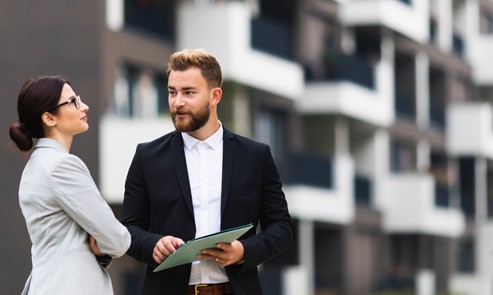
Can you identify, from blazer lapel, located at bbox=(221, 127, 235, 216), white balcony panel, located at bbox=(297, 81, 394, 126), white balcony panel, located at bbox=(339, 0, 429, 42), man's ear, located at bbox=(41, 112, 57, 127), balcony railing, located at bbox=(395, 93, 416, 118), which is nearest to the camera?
man's ear, located at bbox=(41, 112, 57, 127)

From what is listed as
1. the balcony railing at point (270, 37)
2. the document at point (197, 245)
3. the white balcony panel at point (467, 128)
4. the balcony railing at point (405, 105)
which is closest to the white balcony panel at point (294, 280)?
the balcony railing at point (270, 37)

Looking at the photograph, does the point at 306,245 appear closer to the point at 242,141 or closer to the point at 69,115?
the point at 242,141

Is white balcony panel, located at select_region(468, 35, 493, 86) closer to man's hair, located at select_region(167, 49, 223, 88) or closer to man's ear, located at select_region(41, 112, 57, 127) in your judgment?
man's hair, located at select_region(167, 49, 223, 88)

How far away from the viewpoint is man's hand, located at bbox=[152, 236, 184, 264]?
6.16 meters

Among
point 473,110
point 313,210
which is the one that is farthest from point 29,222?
point 473,110

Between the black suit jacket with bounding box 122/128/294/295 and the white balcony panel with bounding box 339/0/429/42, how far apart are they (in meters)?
33.0

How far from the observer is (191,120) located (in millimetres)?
6418

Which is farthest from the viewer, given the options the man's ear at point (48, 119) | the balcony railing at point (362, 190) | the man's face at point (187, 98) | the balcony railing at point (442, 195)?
the balcony railing at point (442, 195)

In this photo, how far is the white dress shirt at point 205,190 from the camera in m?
6.46

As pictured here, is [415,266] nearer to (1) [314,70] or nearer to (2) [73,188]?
(1) [314,70]

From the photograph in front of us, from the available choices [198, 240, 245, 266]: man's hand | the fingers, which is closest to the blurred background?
[198, 240, 245, 266]: man's hand

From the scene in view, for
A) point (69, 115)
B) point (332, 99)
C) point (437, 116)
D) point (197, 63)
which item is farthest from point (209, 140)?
point (437, 116)

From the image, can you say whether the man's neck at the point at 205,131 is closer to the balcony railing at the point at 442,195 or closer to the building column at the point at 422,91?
the balcony railing at the point at 442,195

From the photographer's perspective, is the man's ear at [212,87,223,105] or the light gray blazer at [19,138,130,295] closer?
the light gray blazer at [19,138,130,295]
